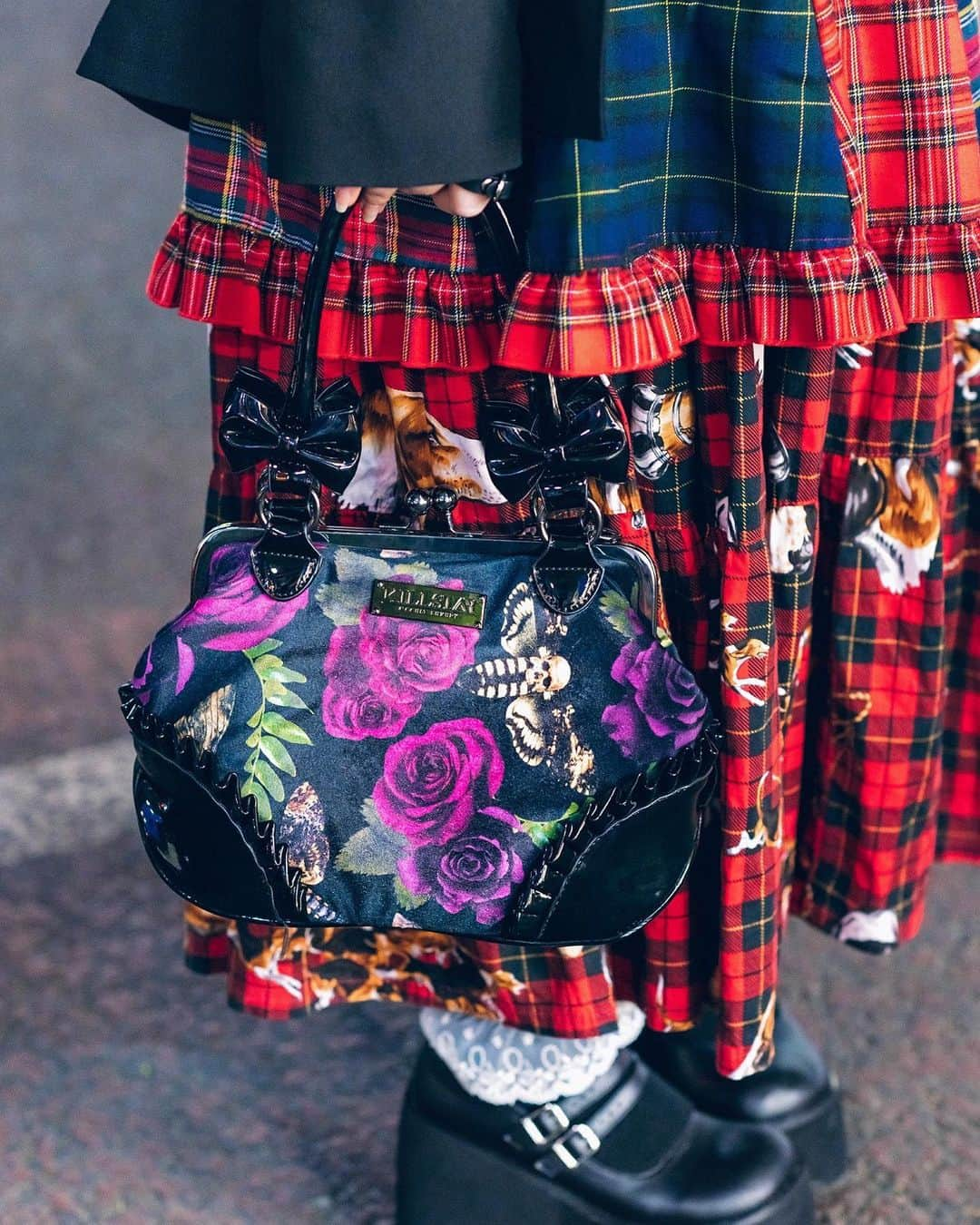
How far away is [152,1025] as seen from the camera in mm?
1476

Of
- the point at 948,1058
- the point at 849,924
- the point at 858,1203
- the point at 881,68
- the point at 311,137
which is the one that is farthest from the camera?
the point at 948,1058

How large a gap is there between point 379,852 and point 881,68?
1.97 feet

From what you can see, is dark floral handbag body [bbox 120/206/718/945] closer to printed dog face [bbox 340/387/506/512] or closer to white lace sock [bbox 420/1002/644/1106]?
printed dog face [bbox 340/387/506/512]

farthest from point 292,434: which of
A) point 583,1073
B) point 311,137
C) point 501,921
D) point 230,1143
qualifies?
point 230,1143

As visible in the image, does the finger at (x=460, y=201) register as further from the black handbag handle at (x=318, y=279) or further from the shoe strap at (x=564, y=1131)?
the shoe strap at (x=564, y=1131)

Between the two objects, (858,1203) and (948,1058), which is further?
(948,1058)

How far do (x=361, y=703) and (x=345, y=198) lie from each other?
32 centimetres

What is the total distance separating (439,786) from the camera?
2.93 feet

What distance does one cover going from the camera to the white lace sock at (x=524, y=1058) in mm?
1132

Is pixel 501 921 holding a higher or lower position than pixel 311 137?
lower

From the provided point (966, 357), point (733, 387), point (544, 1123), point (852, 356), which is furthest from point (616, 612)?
point (544, 1123)

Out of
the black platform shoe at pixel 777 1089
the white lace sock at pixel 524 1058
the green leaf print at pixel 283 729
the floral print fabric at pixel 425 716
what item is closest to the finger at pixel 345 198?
the floral print fabric at pixel 425 716

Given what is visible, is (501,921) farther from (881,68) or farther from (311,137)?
(881,68)

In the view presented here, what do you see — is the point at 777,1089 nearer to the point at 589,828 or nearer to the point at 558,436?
the point at 589,828
